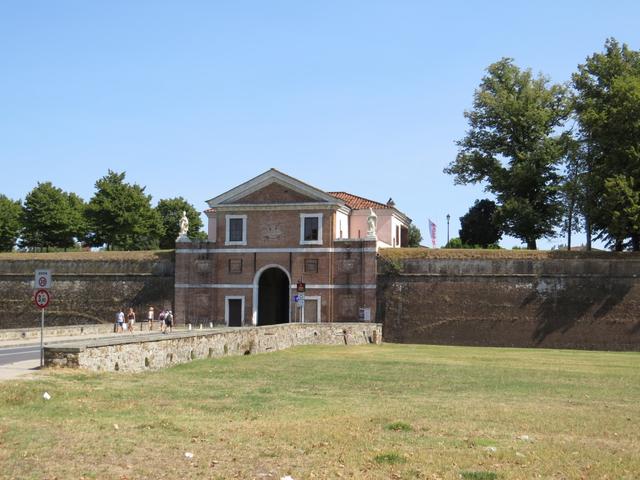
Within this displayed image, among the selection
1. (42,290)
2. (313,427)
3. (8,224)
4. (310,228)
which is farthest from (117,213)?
(313,427)

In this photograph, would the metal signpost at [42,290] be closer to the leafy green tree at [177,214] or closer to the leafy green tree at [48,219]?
the leafy green tree at [48,219]

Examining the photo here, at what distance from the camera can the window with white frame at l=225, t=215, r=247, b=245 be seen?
1930 inches

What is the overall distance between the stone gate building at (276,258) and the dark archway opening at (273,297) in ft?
0.47

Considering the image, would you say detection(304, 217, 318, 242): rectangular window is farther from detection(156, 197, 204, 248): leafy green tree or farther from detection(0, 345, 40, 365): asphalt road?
detection(156, 197, 204, 248): leafy green tree

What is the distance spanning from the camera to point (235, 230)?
162ft

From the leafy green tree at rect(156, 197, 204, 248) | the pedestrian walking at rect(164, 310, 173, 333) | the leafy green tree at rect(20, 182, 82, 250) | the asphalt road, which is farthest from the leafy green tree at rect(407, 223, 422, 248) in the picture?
the asphalt road

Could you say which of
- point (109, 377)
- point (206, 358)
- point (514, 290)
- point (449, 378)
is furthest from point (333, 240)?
point (109, 377)

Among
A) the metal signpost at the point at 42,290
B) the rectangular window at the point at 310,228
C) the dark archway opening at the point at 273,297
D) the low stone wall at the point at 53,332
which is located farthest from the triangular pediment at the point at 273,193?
the metal signpost at the point at 42,290

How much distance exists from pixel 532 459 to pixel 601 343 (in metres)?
36.3

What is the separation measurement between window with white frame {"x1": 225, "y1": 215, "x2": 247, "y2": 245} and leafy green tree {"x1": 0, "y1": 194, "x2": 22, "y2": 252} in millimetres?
31733

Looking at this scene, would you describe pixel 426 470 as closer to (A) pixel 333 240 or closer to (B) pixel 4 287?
(A) pixel 333 240

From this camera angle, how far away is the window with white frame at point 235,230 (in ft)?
161

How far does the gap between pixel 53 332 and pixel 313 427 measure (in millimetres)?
29177

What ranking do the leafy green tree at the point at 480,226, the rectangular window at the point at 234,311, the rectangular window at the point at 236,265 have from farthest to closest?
the leafy green tree at the point at 480,226 → the rectangular window at the point at 236,265 → the rectangular window at the point at 234,311
